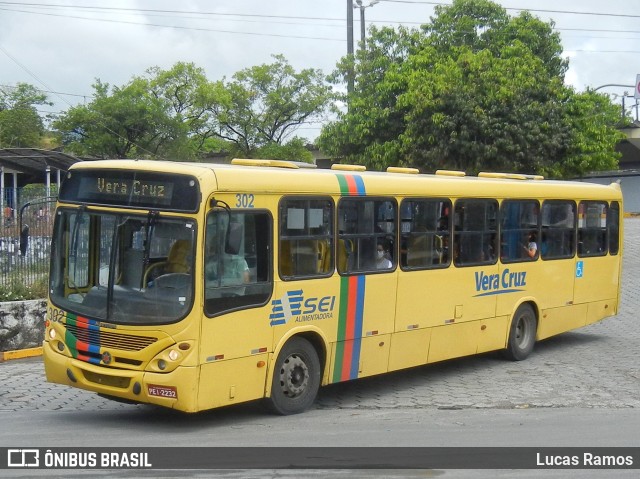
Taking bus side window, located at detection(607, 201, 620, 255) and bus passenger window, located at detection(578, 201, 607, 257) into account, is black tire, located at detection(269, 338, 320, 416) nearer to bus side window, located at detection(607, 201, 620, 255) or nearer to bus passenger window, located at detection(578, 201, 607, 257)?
bus passenger window, located at detection(578, 201, 607, 257)

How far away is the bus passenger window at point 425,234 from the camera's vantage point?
11.9m

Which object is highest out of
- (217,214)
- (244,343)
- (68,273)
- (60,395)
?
(217,214)

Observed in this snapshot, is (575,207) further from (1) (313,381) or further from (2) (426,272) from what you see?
(1) (313,381)

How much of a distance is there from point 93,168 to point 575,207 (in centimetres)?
910

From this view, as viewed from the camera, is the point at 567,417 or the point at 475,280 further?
the point at 475,280

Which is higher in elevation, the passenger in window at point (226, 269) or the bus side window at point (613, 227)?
the bus side window at point (613, 227)

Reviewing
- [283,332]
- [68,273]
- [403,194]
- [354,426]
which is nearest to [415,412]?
[354,426]

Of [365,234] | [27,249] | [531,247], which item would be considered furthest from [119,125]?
[365,234]

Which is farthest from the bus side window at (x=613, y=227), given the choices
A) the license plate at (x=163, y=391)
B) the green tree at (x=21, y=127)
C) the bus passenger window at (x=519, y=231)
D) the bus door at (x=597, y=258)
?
the green tree at (x=21, y=127)

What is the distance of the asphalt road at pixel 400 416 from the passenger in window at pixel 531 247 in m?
1.73

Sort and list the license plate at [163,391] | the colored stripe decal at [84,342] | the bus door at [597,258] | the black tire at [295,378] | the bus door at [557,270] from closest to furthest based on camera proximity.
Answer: the license plate at [163,391] → the colored stripe decal at [84,342] → the black tire at [295,378] → the bus door at [557,270] → the bus door at [597,258]

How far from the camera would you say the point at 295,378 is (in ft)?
33.9

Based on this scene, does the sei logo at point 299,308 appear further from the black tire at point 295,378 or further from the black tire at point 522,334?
the black tire at point 522,334

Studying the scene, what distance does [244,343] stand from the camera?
9.56m
